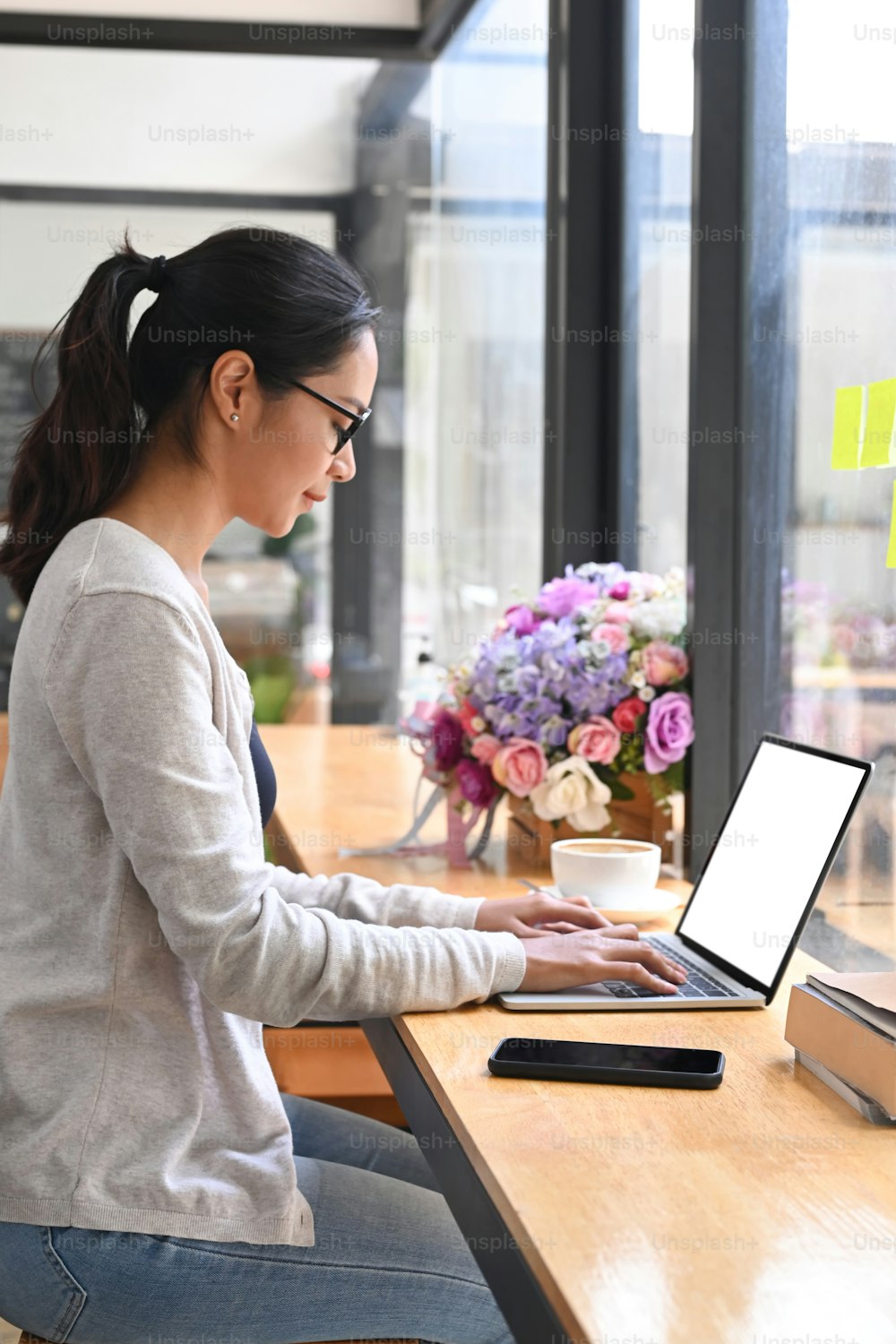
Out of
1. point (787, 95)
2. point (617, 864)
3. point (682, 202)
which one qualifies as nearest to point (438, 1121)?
point (617, 864)

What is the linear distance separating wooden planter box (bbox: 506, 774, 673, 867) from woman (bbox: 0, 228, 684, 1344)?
533 millimetres

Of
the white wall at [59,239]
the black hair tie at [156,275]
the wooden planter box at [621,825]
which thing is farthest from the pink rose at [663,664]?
the white wall at [59,239]

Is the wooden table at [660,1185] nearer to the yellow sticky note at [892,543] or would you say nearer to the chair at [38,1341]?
the chair at [38,1341]

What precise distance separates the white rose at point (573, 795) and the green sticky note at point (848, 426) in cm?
48

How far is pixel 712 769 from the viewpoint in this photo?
71.8 inches

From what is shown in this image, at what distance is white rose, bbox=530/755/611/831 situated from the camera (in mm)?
1769

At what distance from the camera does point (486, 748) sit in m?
1.84

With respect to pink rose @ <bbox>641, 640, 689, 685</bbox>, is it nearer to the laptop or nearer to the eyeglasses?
the laptop

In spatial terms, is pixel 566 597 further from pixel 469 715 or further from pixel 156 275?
pixel 156 275

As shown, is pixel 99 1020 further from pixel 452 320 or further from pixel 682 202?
pixel 452 320

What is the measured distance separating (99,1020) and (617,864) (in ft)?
1.99

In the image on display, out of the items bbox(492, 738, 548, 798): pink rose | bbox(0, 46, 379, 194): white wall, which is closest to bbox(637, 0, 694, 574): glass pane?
bbox(492, 738, 548, 798): pink rose

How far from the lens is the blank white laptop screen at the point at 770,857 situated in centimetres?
127

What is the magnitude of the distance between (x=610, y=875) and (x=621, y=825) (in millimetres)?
370
